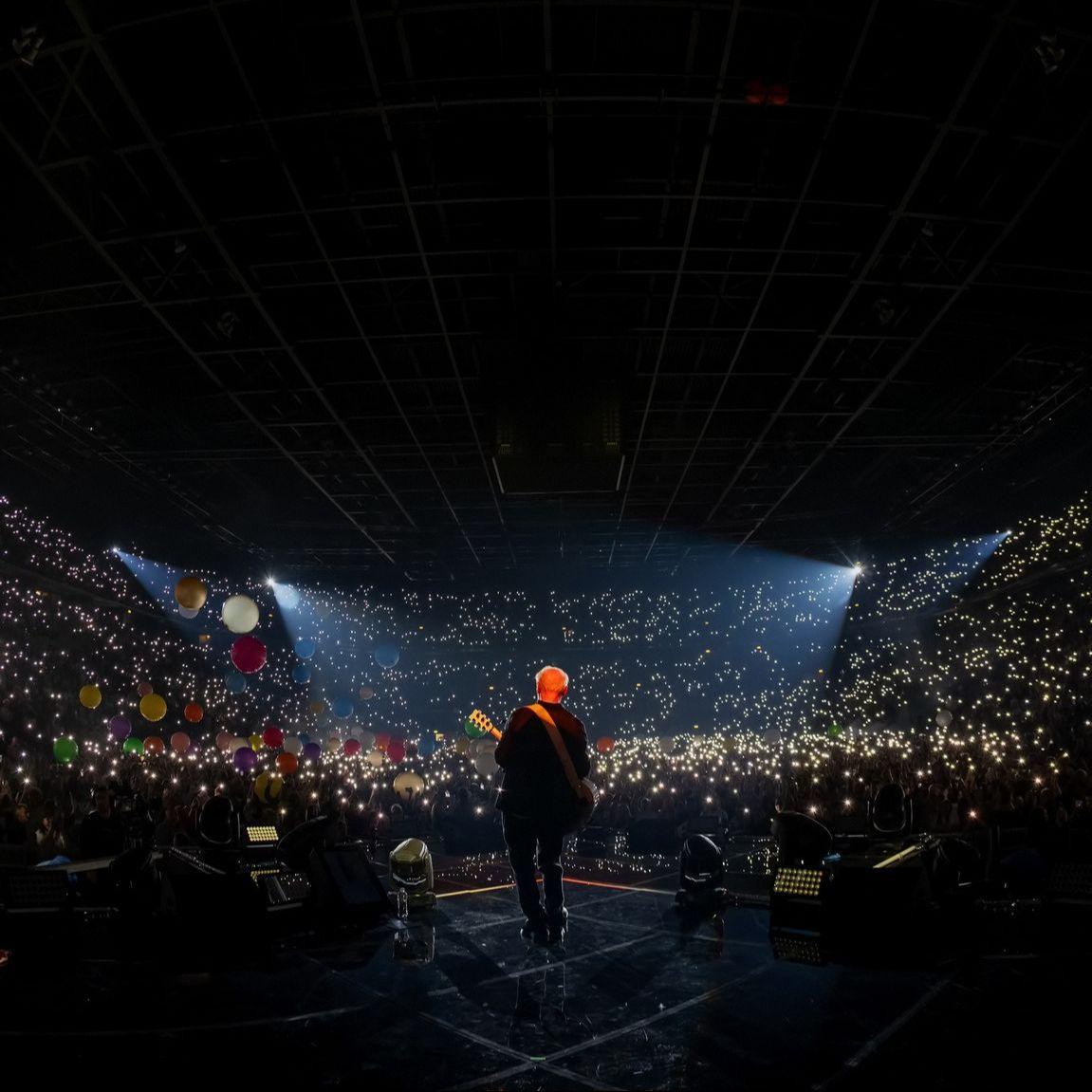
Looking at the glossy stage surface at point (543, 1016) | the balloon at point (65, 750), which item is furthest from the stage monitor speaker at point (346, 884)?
the balloon at point (65, 750)

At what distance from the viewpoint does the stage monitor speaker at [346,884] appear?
18.5 feet

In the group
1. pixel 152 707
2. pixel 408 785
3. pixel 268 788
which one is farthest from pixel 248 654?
pixel 408 785

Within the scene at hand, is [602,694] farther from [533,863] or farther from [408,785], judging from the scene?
[533,863]

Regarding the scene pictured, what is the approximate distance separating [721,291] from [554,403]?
2.93 m

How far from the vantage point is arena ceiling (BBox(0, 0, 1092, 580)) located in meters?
6.51

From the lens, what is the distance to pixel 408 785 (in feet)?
53.4

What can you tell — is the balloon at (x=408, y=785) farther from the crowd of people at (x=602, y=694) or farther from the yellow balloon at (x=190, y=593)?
the yellow balloon at (x=190, y=593)

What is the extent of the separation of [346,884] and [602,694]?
70.4 feet

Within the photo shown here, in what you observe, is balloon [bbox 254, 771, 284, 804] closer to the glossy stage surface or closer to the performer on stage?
the glossy stage surface

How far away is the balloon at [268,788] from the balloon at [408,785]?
14.4 ft

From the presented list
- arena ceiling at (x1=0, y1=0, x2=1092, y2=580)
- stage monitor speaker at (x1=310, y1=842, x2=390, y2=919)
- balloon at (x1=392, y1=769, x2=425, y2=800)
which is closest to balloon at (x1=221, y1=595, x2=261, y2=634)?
arena ceiling at (x1=0, y1=0, x2=1092, y2=580)

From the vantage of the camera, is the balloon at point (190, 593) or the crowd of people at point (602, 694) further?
the crowd of people at point (602, 694)

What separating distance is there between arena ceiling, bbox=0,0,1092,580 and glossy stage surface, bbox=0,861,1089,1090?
23.6 feet

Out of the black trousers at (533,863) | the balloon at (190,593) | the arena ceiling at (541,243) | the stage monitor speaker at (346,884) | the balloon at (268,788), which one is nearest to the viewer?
the black trousers at (533,863)
